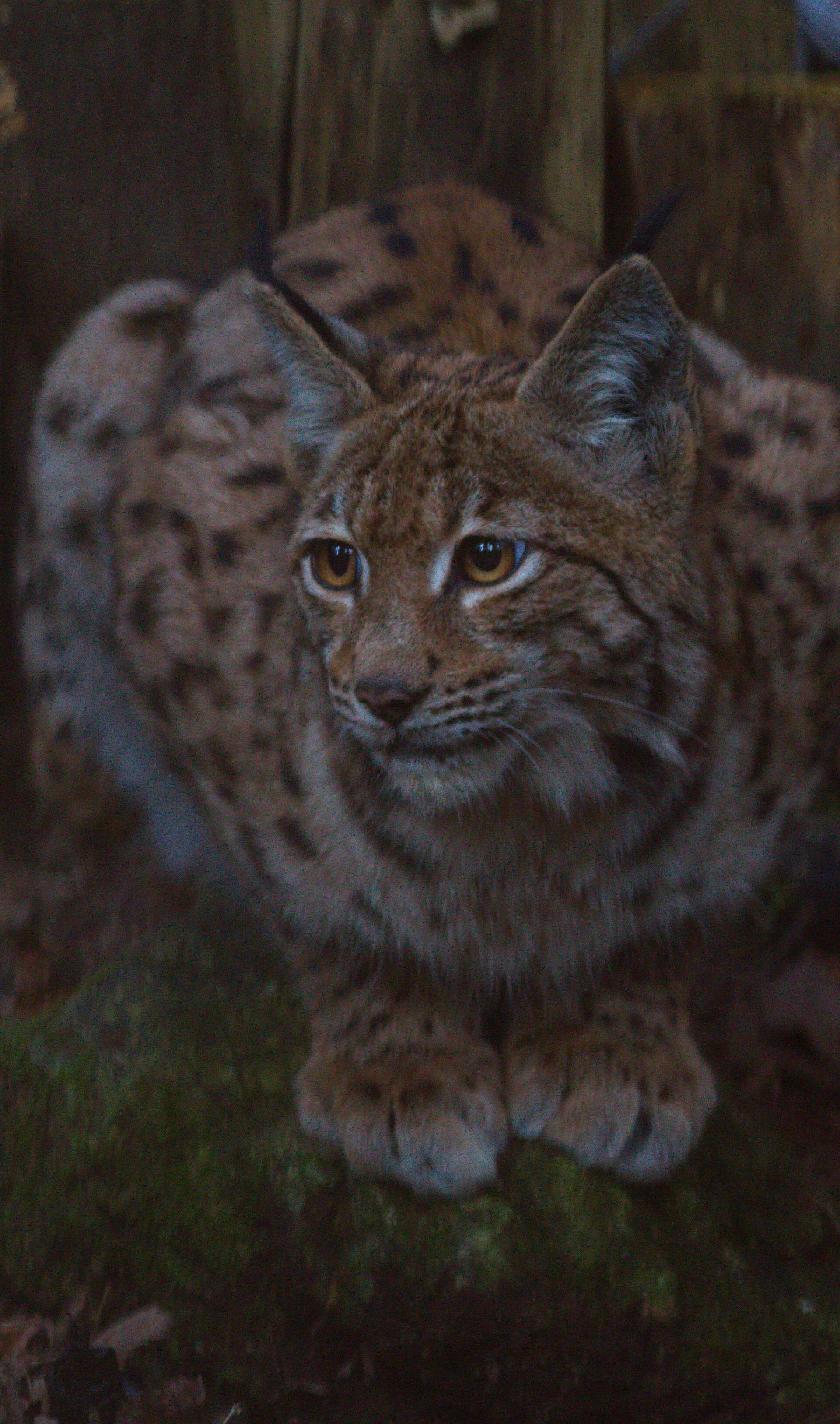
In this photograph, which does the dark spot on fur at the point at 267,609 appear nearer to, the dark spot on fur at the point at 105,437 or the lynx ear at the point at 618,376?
the dark spot on fur at the point at 105,437

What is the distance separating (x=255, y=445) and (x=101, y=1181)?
5.19 ft

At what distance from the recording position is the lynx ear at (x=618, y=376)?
99.7 inches

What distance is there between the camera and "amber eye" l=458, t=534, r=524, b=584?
257 cm

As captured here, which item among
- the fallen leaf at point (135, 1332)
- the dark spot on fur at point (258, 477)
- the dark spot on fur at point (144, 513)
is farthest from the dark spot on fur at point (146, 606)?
the fallen leaf at point (135, 1332)

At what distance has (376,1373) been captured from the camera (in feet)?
9.20

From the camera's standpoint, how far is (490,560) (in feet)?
8.47

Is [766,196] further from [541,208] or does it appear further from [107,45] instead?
[107,45]

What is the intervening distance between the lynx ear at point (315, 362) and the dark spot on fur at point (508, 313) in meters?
0.62

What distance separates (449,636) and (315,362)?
0.60 m

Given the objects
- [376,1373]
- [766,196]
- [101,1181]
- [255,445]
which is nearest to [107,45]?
[255,445]

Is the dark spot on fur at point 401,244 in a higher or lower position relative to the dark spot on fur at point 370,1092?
higher

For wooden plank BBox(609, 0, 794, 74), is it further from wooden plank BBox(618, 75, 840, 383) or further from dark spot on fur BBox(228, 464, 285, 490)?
dark spot on fur BBox(228, 464, 285, 490)

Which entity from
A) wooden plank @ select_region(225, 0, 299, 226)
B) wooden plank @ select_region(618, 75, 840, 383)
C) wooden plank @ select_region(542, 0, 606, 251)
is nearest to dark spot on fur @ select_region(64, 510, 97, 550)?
wooden plank @ select_region(225, 0, 299, 226)

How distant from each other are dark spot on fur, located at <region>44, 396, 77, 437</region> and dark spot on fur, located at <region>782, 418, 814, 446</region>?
163 cm
